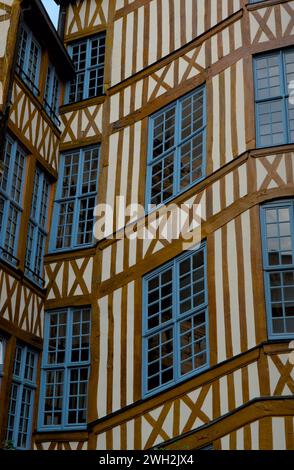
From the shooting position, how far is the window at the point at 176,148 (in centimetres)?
1123

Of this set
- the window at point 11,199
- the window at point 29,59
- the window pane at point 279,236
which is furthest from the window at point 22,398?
the window at point 29,59

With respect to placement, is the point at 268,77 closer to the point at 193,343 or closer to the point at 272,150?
the point at 272,150

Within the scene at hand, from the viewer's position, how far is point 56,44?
1398 cm

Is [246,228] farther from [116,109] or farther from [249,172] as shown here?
[116,109]

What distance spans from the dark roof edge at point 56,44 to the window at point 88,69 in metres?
0.25

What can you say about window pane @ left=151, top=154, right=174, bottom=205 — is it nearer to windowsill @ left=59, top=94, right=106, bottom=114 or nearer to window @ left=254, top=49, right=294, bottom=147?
window @ left=254, top=49, right=294, bottom=147

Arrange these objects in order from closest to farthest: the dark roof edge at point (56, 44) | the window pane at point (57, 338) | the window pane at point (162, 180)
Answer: the window pane at point (162, 180), the window pane at point (57, 338), the dark roof edge at point (56, 44)

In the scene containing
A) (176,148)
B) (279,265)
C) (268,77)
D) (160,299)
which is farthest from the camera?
(176,148)

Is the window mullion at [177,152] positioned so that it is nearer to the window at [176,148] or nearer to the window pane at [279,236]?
the window at [176,148]

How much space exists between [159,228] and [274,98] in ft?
8.82

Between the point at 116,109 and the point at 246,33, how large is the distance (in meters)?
3.30

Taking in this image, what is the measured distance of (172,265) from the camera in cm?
1079

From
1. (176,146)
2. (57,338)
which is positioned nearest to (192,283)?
(176,146)

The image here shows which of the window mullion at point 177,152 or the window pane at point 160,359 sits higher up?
the window mullion at point 177,152
